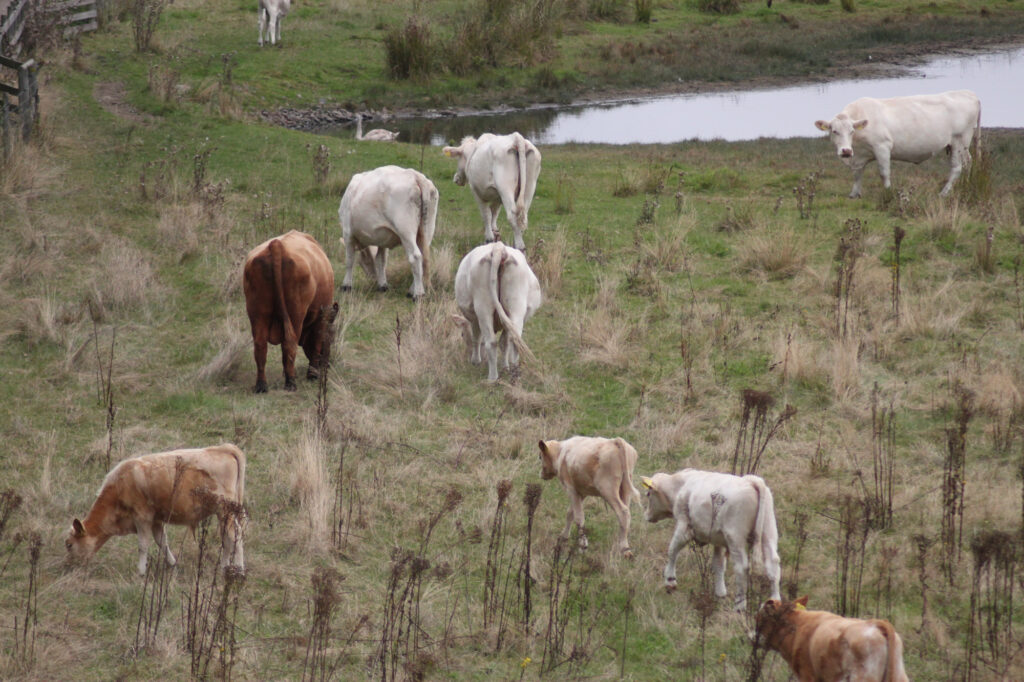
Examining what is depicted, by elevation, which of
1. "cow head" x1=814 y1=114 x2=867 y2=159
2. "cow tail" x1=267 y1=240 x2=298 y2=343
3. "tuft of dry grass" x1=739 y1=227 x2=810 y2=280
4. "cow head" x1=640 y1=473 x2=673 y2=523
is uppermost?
"cow head" x1=814 y1=114 x2=867 y2=159

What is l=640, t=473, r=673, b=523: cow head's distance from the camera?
24.1ft

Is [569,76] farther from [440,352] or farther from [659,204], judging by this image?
[440,352]

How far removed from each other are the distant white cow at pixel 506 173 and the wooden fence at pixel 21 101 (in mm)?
6992

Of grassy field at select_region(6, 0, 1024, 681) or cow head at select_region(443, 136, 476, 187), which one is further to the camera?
cow head at select_region(443, 136, 476, 187)

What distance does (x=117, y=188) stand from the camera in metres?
17.6

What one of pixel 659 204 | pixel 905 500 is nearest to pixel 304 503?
pixel 905 500

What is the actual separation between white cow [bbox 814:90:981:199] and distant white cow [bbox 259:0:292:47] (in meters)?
16.7

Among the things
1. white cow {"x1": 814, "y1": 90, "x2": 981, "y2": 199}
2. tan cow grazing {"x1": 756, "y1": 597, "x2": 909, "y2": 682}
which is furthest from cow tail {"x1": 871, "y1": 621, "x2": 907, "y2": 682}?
white cow {"x1": 814, "y1": 90, "x2": 981, "y2": 199}

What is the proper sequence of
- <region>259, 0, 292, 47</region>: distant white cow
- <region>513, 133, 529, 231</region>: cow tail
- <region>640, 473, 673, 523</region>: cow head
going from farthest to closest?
<region>259, 0, 292, 47</region>: distant white cow < <region>513, 133, 529, 231</region>: cow tail < <region>640, 473, 673, 523</region>: cow head

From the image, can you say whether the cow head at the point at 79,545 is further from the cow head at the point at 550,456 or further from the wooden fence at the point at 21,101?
the wooden fence at the point at 21,101

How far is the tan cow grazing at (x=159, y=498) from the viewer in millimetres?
7051

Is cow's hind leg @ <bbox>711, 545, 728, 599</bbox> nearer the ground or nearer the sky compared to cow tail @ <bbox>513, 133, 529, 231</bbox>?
nearer the ground

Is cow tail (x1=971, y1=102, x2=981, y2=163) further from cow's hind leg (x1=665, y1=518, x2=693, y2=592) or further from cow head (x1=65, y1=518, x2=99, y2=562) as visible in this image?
cow head (x1=65, y1=518, x2=99, y2=562)

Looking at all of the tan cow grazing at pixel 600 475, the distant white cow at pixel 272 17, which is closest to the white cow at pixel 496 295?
the tan cow grazing at pixel 600 475
